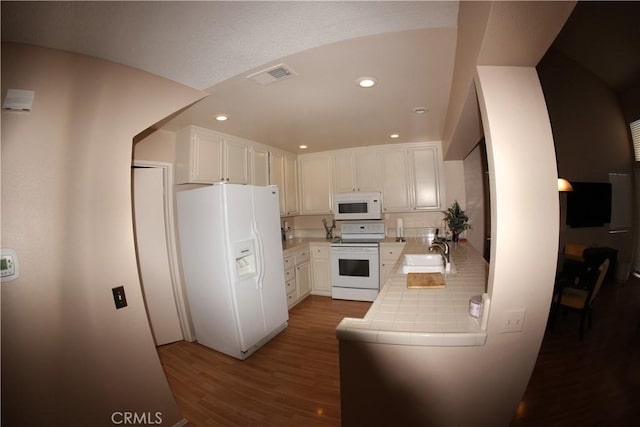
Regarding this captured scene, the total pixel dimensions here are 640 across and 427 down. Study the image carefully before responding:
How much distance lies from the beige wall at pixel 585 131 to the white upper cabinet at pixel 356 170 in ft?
8.65

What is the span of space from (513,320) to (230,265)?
6.59ft

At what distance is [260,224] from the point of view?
8.05ft

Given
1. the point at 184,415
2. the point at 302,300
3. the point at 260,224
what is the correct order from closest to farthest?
the point at 184,415
the point at 260,224
the point at 302,300

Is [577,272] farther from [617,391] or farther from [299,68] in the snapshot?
[299,68]

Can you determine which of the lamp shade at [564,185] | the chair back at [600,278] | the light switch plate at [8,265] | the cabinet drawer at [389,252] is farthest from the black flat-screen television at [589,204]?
the light switch plate at [8,265]

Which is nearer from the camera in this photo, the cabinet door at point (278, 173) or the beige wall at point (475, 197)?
the beige wall at point (475, 197)

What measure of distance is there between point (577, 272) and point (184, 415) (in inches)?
98.7

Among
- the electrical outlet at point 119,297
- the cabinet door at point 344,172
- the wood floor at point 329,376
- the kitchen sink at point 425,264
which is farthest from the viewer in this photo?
the cabinet door at point 344,172

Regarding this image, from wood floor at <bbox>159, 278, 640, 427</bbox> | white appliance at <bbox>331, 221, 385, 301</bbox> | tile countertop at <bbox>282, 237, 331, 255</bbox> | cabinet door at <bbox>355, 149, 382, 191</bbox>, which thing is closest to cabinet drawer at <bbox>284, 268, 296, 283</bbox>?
tile countertop at <bbox>282, 237, 331, 255</bbox>

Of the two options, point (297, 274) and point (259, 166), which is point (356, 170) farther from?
point (297, 274)

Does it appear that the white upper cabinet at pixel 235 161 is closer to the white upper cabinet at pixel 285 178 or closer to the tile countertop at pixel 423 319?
the white upper cabinet at pixel 285 178

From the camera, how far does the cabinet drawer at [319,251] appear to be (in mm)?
3701

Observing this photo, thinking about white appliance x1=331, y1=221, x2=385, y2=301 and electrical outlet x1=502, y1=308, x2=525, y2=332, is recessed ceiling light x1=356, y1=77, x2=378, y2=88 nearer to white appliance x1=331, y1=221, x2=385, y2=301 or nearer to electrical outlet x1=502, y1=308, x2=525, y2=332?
electrical outlet x1=502, y1=308, x2=525, y2=332

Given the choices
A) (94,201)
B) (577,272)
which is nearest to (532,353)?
(577,272)
